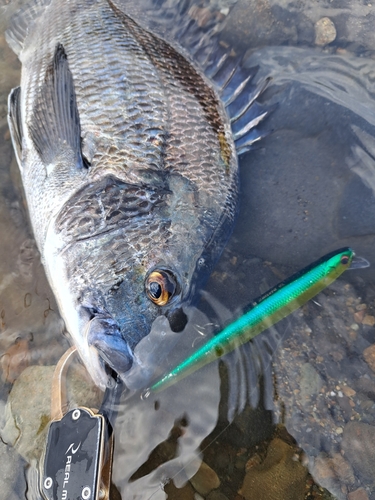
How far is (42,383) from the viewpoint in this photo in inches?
106

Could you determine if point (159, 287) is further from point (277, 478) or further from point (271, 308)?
point (277, 478)

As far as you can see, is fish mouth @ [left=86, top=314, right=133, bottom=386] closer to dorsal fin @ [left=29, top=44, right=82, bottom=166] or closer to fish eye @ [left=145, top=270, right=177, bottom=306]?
fish eye @ [left=145, top=270, right=177, bottom=306]

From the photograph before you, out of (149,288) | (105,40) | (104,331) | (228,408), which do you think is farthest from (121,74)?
(228,408)

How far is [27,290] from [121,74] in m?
1.66

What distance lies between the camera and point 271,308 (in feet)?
8.62

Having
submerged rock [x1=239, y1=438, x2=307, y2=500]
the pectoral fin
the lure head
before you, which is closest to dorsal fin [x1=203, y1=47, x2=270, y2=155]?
the lure head

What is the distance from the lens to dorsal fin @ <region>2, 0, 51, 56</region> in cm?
345

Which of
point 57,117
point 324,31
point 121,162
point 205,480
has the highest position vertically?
point 324,31

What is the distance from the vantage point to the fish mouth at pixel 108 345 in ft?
6.22

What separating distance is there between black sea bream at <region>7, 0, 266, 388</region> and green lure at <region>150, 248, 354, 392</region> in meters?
0.41

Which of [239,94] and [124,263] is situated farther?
[239,94]

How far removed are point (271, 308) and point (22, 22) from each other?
3225mm

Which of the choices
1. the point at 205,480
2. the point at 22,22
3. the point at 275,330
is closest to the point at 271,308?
the point at 275,330

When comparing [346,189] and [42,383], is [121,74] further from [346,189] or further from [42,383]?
[42,383]
